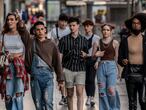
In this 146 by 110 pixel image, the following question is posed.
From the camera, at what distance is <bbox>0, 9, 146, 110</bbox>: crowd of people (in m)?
9.09

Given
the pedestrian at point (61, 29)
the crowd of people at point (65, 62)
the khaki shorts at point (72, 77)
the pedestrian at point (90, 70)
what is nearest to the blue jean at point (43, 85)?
the crowd of people at point (65, 62)

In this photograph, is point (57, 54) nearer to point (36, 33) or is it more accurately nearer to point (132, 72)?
point (36, 33)

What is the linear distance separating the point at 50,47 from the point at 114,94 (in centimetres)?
169

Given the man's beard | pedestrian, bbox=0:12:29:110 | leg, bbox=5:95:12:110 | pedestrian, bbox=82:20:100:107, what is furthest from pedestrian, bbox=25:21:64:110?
pedestrian, bbox=82:20:100:107

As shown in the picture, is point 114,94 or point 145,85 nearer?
point 145,85

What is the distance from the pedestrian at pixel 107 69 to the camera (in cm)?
1029

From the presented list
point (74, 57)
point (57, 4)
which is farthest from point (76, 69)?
point (57, 4)

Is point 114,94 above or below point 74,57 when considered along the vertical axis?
below

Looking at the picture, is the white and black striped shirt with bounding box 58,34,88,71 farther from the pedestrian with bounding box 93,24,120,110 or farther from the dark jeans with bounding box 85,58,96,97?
the dark jeans with bounding box 85,58,96,97

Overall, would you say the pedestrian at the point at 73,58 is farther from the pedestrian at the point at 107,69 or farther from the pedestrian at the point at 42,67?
the pedestrian at the point at 42,67

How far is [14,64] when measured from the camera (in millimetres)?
9055

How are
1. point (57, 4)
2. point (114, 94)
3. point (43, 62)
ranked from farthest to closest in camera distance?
point (57, 4) → point (114, 94) → point (43, 62)

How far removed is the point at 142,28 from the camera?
9.73 metres

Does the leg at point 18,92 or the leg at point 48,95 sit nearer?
the leg at point 18,92
